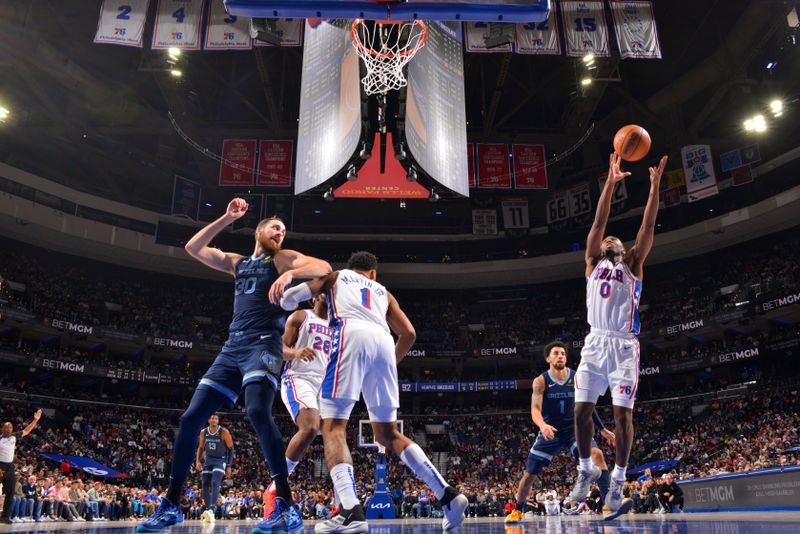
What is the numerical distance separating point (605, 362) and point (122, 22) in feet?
51.3

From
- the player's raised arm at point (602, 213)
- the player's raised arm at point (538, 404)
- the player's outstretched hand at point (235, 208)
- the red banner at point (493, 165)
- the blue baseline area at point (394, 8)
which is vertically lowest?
the player's raised arm at point (538, 404)

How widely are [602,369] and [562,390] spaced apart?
2.15 m

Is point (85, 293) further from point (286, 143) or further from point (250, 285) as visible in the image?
point (250, 285)

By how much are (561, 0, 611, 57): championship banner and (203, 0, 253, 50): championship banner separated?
8.58 meters

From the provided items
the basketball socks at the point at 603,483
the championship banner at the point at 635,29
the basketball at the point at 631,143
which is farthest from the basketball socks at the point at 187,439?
the championship banner at the point at 635,29

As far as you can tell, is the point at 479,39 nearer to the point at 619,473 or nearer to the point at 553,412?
the point at 553,412

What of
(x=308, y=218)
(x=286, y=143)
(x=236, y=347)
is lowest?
(x=236, y=347)

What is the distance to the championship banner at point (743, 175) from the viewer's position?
87.9 feet

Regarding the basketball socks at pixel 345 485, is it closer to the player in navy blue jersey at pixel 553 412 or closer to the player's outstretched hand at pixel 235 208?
the player's outstretched hand at pixel 235 208

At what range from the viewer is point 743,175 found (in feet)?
88.4

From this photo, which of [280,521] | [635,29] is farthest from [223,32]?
[280,521]

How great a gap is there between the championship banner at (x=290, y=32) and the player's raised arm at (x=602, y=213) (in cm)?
1240

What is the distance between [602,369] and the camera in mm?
6426

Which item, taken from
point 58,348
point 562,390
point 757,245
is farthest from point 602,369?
point 58,348
